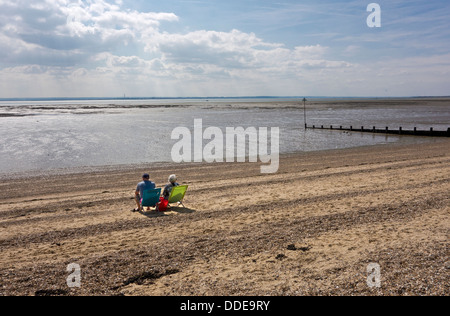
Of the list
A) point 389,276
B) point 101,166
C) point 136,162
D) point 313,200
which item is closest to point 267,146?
point 136,162

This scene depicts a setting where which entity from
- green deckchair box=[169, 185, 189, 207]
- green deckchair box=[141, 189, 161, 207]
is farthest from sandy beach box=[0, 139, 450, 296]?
green deckchair box=[141, 189, 161, 207]

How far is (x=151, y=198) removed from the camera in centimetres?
1012

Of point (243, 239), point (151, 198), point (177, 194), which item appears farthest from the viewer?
point (177, 194)

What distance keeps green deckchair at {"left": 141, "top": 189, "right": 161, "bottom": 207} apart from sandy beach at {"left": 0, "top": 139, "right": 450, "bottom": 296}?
1.54 feet

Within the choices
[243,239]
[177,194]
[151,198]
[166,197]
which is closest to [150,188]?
[151,198]

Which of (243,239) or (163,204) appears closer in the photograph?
(243,239)

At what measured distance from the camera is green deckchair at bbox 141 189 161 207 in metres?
10.0

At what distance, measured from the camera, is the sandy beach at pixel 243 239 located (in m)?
5.67

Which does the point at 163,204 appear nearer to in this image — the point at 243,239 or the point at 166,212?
the point at 166,212

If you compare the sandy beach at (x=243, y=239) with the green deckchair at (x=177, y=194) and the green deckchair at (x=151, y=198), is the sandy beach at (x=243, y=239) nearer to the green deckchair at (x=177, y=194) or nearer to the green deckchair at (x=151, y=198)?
the green deckchair at (x=177, y=194)

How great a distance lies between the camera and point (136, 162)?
22.8 meters

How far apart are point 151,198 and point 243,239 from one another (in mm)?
3623

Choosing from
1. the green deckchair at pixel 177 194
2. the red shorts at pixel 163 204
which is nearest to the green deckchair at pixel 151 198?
the red shorts at pixel 163 204

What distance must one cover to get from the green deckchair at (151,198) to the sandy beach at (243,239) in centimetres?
47
